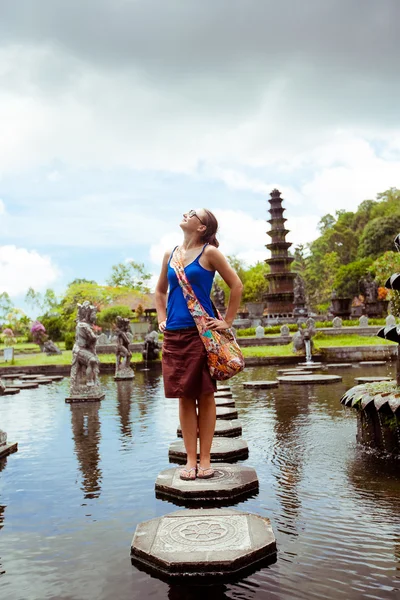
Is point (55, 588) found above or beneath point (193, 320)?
beneath

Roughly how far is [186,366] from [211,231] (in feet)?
3.39

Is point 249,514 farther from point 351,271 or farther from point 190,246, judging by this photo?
point 351,271

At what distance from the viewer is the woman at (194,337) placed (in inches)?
154

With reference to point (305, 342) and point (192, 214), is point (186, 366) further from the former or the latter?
point (305, 342)

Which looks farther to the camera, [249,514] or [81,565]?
[249,514]

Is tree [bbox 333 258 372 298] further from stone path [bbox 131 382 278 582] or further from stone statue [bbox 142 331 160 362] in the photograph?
stone path [bbox 131 382 278 582]

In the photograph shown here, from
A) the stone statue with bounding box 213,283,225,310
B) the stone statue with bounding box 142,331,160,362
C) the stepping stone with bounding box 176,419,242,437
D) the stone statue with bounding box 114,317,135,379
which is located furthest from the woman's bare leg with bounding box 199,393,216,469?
the stone statue with bounding box 213,283,225,310

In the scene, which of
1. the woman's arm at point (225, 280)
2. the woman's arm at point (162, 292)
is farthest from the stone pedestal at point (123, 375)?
the woman's arm at point (225, 280)

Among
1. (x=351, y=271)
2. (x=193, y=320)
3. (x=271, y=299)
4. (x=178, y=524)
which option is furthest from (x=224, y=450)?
(x=351, y=271)

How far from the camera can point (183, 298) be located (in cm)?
399

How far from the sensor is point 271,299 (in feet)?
169

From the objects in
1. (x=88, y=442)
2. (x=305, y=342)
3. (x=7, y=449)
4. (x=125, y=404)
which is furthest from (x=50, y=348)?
(x=7, y=449)

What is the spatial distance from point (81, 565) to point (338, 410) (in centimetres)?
526

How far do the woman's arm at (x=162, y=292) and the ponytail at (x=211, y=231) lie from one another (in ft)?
1.03
